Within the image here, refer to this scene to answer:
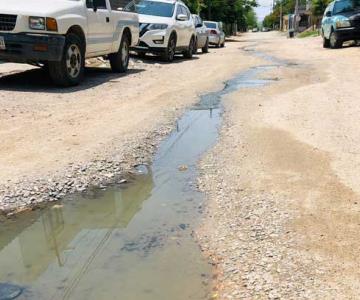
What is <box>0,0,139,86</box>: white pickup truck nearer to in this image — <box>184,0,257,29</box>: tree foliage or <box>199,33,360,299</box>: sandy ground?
<box>199,33,360,299</box>: sandy ground

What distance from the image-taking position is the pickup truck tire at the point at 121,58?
11.9 meters

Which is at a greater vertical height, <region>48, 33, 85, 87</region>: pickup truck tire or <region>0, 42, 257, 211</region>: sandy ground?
<region>48, 33, 85, 87</region>: pickup truck tire

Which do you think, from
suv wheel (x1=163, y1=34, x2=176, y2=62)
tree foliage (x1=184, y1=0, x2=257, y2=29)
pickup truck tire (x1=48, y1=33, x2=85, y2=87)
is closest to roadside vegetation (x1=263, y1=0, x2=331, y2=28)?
tree foliage (x1=184, y1=0, x2=257, y2=29)

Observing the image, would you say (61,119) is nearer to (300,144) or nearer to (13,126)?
(13,126)

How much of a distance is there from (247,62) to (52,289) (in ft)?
46.5

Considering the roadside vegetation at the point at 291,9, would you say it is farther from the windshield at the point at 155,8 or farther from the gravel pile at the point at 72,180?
the gravel pile at the point at 72,180

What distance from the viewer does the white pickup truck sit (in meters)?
8.56

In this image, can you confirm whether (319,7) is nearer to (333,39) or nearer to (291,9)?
(333,39)

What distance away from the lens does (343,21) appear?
19234 millimetres

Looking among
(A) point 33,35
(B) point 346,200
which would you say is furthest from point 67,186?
(A) point 33,35

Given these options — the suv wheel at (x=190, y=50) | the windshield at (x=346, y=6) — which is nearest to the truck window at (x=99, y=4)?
the suv wheel at (x=190, y=50)

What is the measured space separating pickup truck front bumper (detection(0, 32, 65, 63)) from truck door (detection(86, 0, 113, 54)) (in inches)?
55.1

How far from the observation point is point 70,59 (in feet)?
30.0

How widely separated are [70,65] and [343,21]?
13.3m
